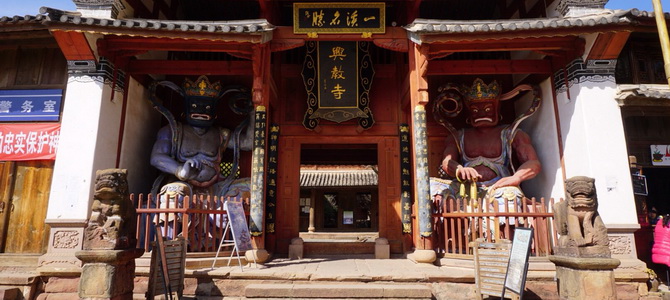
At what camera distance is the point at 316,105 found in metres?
8.42

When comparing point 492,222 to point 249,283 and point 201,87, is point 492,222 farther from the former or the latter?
point 201,87

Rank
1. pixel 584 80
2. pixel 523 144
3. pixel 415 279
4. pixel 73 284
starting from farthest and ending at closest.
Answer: pixel 523 144 < pixel 584 80 < pixel 73 284 < pixel 415 279

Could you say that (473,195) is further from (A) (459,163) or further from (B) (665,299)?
(B) (665,299)

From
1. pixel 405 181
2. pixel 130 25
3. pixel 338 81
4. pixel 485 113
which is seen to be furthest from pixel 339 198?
pixel 130 25

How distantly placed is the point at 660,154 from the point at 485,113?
3.72m

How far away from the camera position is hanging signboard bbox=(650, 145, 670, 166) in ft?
26.6

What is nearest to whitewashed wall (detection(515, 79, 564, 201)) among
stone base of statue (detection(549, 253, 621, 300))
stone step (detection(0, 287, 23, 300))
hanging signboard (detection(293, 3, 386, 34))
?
stone base of statue (detection(549, 253, 621, 300))

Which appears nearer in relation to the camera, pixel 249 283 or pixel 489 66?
pixel 249 283

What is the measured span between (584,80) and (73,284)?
917 cm

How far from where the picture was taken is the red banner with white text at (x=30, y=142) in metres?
7.31

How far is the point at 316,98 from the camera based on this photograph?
8.41m

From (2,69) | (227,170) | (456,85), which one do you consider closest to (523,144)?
(456,85)

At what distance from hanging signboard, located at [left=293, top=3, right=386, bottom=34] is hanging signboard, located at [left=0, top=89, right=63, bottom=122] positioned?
484 cm

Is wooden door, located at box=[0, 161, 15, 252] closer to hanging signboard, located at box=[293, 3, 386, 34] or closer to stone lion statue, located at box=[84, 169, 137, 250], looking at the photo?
stone lion statue, located at box=[84, 169, 137, 250]
